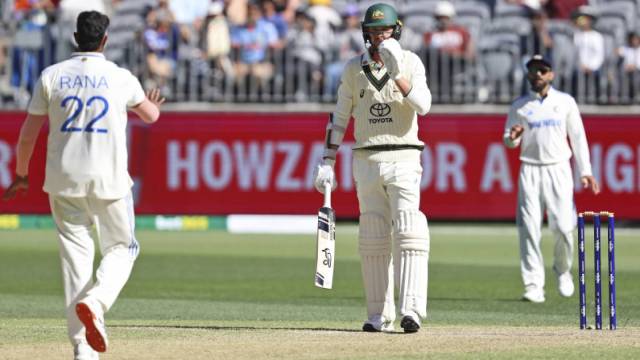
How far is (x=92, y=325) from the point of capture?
8.62 metres

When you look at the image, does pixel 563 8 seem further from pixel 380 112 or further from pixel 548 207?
pixel 380 112

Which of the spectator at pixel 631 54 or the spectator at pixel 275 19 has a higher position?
the spectator at pixel 275 19

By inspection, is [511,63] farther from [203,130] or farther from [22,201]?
[22,201]

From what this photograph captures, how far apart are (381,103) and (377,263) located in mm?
1111

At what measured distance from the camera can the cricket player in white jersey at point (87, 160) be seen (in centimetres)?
891

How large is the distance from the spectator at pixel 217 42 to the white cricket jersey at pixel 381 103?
13517 millimetres

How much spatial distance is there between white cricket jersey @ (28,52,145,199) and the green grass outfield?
1098 millimetres

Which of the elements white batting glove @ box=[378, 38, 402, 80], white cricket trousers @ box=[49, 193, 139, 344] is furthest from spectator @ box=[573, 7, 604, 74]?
white cricket trousers @ box=[49, 193, 139, 344]

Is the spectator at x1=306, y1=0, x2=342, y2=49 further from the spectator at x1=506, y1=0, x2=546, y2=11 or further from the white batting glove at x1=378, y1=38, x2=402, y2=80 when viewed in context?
the white batting glove at x1=378, y1=38, x2=402, y2=80

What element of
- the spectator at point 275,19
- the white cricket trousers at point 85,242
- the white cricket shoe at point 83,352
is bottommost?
the white cricket shoe at point 83,352

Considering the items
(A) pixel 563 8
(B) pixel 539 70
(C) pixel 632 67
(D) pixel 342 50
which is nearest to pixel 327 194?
(B) pixel 539 70

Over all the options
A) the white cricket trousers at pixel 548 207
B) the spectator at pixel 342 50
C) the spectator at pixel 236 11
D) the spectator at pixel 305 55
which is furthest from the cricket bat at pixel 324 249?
the spectator at pixel 236 11

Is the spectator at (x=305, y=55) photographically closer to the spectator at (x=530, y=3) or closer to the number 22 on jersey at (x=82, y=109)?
the spectator at (x=530, y=3)

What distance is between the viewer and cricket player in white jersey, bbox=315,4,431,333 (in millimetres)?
10711
